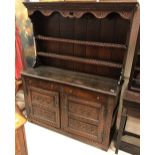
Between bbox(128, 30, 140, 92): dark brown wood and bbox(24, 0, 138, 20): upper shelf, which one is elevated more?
bbox(24, 0, 138, 20): upper shelf

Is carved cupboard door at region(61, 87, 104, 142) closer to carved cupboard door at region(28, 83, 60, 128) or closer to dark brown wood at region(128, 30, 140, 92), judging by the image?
carved cupboard door at region(28, 83, 60, 128)

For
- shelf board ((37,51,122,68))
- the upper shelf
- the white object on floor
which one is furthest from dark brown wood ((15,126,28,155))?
the upper shelf

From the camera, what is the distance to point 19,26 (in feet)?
8.41

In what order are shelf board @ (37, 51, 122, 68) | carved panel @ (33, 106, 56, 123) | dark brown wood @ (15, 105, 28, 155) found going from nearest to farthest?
dark brown wood @ (15, 105, 28, 155)
shelf board @ (37, 51, 122, 68)
carved panel @ (33, 106, 56, 123)

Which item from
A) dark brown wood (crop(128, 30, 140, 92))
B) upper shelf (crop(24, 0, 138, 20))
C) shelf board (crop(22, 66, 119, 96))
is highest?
upper shelf (crop(24, 0, 138, 20))

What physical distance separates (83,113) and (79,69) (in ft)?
2.08

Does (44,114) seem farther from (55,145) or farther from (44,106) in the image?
(55,145)

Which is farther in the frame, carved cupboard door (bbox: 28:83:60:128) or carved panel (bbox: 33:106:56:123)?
carved panel (bbox: 33:106:56:123)

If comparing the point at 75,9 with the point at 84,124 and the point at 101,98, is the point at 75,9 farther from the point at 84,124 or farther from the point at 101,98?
the point at 84,124

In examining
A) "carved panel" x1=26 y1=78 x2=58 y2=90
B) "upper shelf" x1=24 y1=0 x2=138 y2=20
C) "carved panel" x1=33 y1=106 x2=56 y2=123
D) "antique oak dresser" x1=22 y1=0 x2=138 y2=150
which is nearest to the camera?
"upper shelf" x1=24 y1=0 x2=138 y2=20

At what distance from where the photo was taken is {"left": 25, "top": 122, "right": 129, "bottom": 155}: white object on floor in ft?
6.64

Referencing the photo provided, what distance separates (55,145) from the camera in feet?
6.98
